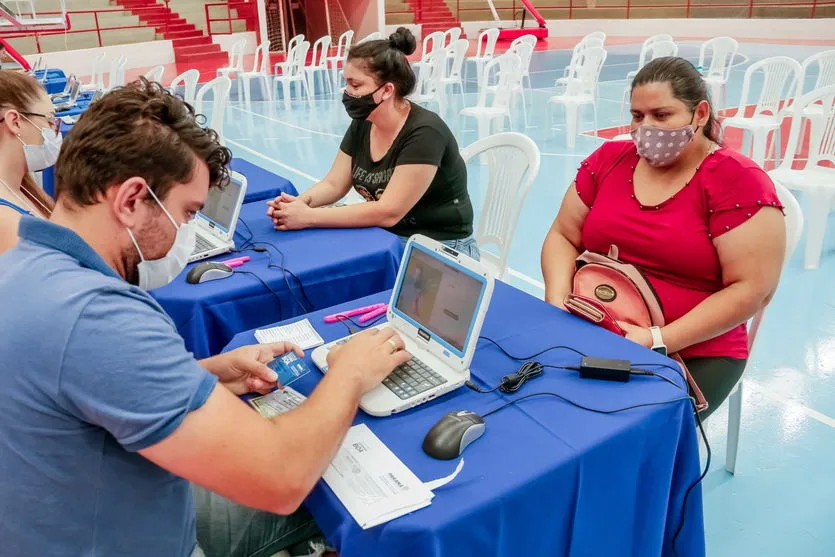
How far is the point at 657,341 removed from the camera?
1.85 metres

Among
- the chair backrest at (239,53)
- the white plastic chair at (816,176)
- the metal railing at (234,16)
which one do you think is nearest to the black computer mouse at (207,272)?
the white plastic chair at (816,176)

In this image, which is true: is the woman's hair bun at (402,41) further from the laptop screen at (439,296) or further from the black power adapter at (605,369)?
the black power adapter at (605,369)

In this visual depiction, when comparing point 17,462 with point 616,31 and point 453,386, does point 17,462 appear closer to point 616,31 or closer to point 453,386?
point 453,386

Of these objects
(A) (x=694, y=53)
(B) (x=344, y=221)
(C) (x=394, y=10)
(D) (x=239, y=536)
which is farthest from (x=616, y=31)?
(D) (x=239, y=536)

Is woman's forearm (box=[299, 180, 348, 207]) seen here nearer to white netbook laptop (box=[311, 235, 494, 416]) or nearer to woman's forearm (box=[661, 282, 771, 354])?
white netbook laptop (box=[311, 235, 494, 416])

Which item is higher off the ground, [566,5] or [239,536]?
[566,5]

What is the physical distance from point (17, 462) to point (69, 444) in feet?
0.27

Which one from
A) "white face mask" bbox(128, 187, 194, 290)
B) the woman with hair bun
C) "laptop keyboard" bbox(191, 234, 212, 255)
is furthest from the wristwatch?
"laptop keyboard" bbox(191, 234, 212, 255)

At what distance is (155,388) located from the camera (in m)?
0.92

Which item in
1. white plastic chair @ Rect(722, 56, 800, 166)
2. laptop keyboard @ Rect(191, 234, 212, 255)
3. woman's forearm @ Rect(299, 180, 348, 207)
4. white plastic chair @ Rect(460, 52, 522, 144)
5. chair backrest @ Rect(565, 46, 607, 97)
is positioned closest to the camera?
laptop keyboard @ Rect(191, 234, 212, 255)

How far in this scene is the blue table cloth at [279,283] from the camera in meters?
2.04

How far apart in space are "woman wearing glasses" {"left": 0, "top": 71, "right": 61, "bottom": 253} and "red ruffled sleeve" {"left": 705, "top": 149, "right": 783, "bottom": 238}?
7.09ft

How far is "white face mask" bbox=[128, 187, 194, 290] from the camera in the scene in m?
1.24

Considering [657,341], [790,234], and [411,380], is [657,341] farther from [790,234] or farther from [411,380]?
[411,380]
